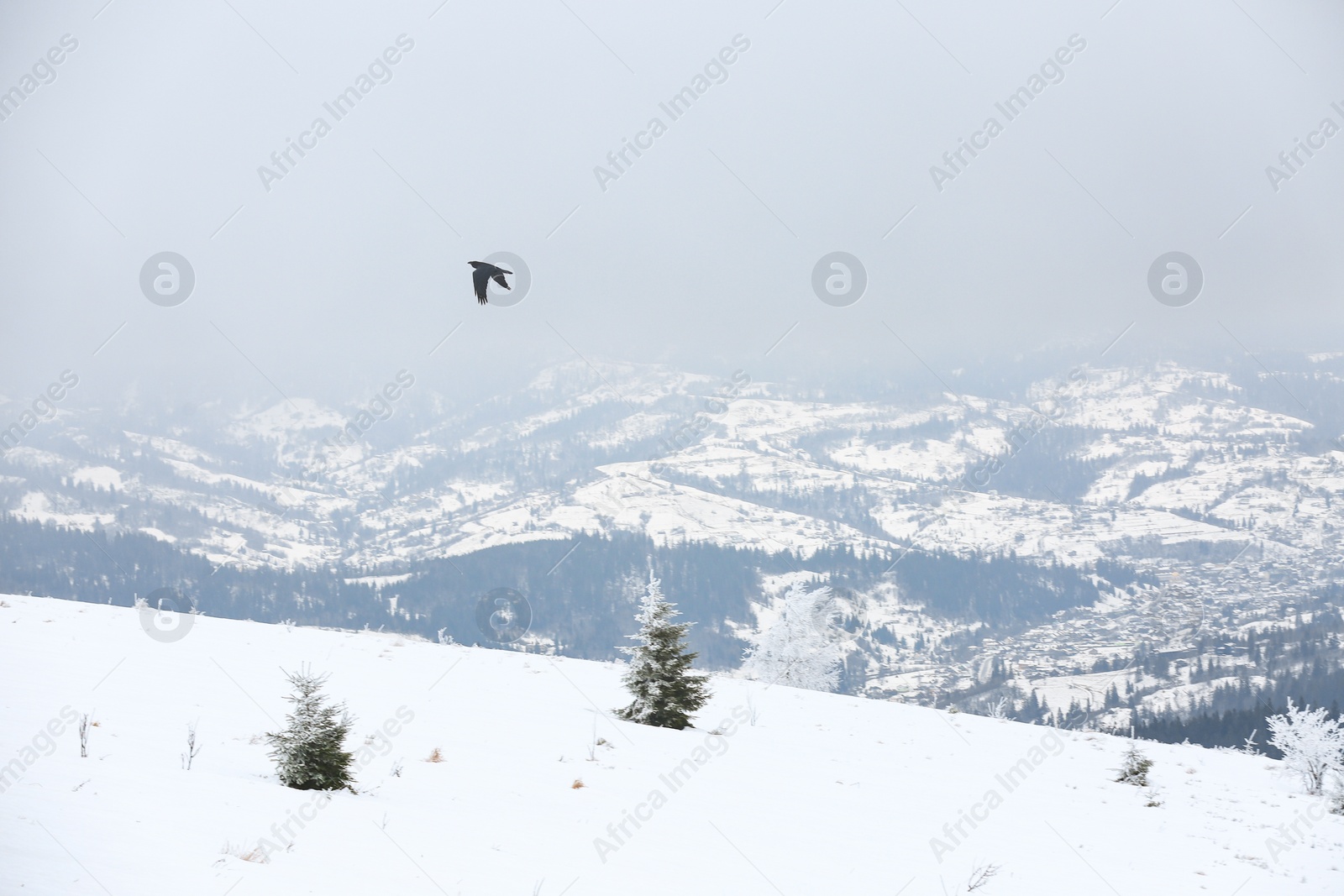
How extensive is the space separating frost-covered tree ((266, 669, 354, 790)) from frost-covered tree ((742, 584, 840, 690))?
154 feet

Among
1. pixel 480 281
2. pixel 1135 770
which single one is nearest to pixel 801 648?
pixel 1135 770

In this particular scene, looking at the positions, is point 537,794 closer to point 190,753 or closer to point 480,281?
point 190,753

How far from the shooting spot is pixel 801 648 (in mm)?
54938

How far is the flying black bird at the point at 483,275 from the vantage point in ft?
44.5

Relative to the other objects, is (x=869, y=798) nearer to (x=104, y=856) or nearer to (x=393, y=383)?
(x=104, y=856)

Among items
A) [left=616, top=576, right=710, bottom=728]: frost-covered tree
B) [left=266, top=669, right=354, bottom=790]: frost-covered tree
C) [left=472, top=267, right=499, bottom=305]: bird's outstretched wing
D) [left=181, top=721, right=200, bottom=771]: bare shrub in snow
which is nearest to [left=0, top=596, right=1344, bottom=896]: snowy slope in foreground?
[left=181, top=721, right=200, bottom=771]: bare shrub in snow

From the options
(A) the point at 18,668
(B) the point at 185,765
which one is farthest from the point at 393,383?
(B) the point at 185,765

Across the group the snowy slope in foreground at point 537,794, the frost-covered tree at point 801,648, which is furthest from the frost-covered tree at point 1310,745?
the frost-covered tree at point 801,648

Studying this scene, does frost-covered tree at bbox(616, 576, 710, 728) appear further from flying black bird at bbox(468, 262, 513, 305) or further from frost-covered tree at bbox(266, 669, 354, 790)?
flying black bird at bbox(468, 262, 513, 305)

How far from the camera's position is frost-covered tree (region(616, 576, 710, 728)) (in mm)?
15625

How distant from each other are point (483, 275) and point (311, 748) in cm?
847

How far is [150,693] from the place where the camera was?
12797mm

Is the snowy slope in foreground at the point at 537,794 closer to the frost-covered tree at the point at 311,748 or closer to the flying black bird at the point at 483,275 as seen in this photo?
the frost-covered tree at the point at 311,748

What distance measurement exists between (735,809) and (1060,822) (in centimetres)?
669
